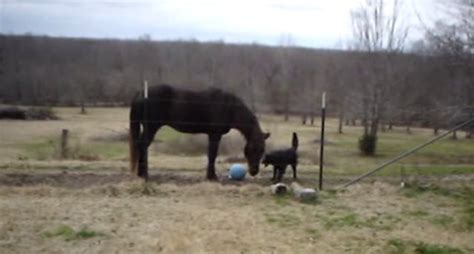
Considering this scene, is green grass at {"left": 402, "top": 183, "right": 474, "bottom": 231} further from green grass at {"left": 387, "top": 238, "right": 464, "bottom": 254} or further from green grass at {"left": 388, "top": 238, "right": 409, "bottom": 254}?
green grass at {"left": 388, "top": 238, "right": 409, "bottom": 254}

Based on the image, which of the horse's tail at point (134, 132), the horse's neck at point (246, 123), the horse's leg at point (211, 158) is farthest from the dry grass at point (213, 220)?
the horse's neck at point (246, 123)

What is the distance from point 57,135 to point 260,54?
145 feet

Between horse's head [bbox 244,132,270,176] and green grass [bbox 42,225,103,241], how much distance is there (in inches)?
202

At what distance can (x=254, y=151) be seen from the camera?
36.8 feet

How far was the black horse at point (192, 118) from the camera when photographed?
10.6 meters

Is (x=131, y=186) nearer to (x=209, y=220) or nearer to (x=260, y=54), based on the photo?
(x=209, y=220)

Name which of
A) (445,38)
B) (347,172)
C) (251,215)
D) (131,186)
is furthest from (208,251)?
(445,38)

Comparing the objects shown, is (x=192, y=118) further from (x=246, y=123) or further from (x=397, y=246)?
(x=397, y=246)

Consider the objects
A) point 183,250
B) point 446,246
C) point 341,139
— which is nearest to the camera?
point 183,250

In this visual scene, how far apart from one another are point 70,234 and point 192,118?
4949mm

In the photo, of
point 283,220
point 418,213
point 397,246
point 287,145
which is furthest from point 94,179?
point 287,145

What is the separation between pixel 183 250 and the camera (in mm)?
5902

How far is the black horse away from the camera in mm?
10633

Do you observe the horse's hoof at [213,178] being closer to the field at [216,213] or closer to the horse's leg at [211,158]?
the horse's leg at [211,158]
